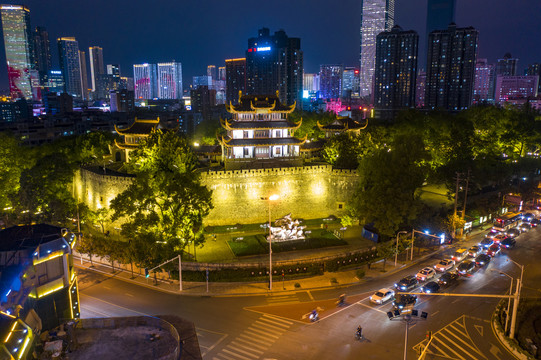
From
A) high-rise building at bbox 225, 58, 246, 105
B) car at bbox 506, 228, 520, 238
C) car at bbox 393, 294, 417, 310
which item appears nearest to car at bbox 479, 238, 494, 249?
car at bbox 506, 228, 520, 238

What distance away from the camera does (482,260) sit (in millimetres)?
35625

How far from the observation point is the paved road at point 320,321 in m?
23.7

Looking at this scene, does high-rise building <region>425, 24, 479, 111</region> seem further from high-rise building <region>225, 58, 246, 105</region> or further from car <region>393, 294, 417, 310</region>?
car <region>393, 294, 417, 310</region>

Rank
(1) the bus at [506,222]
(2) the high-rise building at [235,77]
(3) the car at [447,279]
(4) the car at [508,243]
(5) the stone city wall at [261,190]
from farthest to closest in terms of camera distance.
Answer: (2) the high-rise building at [235,77] → (5) the stone city wall at [261,190] → (1) the bus at [506,222] → (4) the car at [508,243] → (3) the car at [447,279]

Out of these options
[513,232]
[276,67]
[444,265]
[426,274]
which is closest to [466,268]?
[444,265]

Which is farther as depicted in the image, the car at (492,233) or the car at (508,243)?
the car at (492,233)

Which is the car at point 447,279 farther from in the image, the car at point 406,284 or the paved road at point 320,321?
the car at point 406,284

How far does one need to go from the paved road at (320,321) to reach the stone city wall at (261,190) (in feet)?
50.3

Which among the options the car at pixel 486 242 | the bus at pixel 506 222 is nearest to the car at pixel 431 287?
the car at pixel 486 242

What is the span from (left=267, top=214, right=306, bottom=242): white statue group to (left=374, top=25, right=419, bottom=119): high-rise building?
113059 mm

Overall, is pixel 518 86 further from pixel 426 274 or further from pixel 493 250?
pixel 426 274

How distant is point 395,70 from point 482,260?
389 feet

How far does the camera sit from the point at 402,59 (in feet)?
456

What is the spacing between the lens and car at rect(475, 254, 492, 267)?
3553cm
